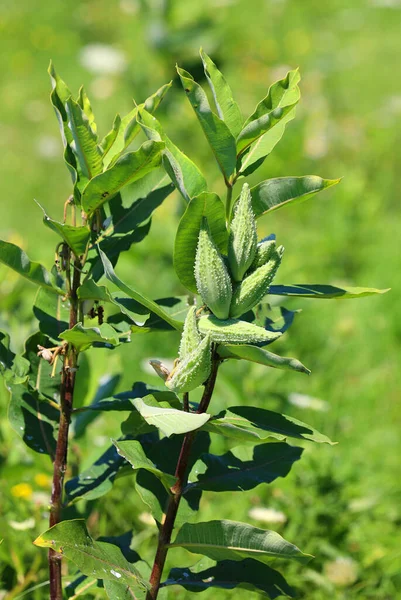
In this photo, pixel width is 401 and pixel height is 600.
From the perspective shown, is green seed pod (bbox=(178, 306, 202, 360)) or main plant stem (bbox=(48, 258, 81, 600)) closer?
green seed pod (bbox=(178, 306, 202, 360))

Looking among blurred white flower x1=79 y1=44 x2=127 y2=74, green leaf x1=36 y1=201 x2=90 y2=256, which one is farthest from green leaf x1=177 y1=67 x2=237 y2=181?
blurred white flower x1=79 y1=44 x2=127 y2=74

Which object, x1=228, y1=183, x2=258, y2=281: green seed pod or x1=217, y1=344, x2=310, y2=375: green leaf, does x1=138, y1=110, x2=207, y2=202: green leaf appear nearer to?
x1=228, y1=183, x2=258, y2=281: green seed pod

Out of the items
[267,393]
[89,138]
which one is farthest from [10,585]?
[89,138]

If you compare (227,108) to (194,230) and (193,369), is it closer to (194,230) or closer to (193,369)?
(194,230)

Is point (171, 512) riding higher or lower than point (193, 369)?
lower

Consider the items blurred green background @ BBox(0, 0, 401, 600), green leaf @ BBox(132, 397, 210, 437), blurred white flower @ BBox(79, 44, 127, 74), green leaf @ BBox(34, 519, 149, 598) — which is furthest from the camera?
blurred white flower @ BBox(79, 44, 127, 74)

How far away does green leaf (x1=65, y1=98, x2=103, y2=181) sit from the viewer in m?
1.04

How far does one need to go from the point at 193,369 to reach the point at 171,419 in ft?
0.23

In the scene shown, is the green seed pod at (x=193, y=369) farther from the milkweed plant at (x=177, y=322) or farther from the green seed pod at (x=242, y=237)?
the green seed pod at (x=242, y=237)

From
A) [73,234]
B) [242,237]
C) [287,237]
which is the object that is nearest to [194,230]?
[242,237]

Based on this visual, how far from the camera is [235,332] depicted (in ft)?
3.22

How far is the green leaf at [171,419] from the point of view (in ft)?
3.08

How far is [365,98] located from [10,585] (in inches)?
156

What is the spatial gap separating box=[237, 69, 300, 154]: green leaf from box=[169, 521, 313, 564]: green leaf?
54 cm
